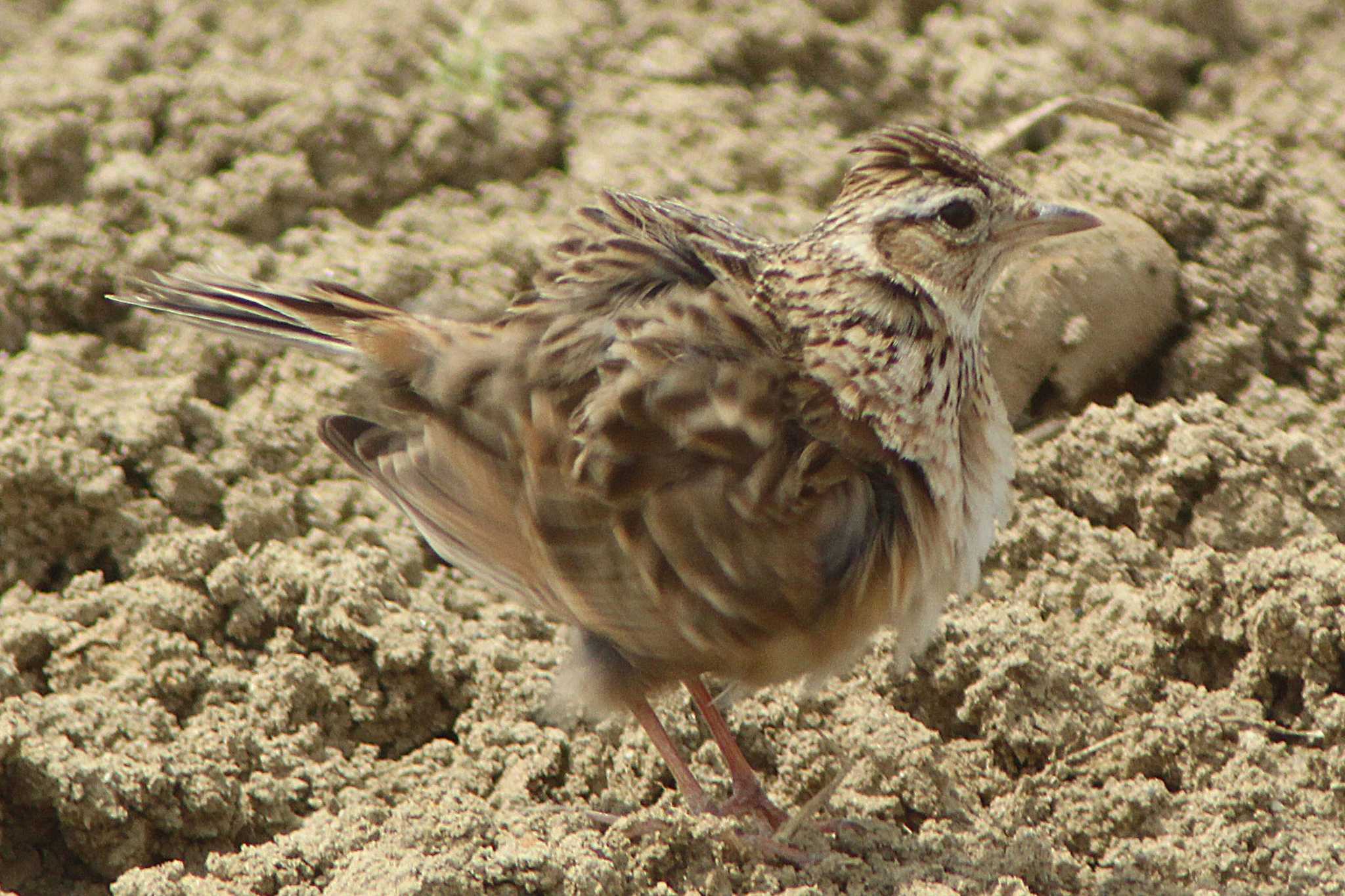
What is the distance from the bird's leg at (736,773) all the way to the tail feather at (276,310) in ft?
3.66

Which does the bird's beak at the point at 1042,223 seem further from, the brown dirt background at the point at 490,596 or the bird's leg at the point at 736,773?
the bird's leg at the point at 736,773

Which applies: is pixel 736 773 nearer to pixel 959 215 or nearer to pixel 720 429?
pixel 720 429

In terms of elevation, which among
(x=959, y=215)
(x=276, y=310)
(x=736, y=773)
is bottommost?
(x=736, y=773)

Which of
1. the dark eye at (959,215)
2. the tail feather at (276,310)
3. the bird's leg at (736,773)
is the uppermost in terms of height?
the dark eye at (959,215)

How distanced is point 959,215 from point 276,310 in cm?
156

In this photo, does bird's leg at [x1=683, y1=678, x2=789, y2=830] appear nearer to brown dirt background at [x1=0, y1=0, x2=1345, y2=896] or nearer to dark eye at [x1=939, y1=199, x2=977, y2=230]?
brown dirt background at [x1=0, y1=0, x2=1345, y2=896]

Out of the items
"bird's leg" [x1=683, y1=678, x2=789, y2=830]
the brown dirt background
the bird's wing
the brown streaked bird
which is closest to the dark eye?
the brown streaked bird

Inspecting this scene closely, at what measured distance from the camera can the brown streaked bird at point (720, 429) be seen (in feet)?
11.0

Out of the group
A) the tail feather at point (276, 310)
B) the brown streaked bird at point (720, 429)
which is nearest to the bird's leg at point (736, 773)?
the brown streaked bird at point (720, 429)

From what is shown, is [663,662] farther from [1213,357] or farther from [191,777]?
[1213,357]

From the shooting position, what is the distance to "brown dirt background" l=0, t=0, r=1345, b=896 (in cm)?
347

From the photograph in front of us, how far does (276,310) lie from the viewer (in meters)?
3.78

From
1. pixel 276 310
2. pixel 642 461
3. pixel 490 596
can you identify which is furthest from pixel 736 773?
pixel 276 310

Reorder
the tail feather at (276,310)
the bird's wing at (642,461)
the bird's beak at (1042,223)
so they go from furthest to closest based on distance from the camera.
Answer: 1. the tail feather at (276,310)
2. the bird's beak at (1042,223)
3. the bird's wing at (642,461)
